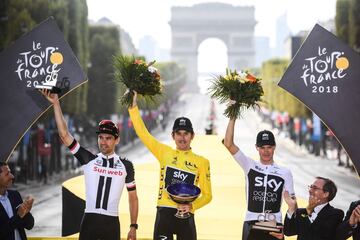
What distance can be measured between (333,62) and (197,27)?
144604 mm

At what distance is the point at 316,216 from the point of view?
708cm

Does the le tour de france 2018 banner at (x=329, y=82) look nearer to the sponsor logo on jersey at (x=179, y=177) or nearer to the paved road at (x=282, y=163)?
the paved road at (x=282, y=163)

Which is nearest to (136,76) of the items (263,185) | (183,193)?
(183,193)

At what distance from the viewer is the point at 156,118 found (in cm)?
6694

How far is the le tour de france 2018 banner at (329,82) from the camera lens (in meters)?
9.02

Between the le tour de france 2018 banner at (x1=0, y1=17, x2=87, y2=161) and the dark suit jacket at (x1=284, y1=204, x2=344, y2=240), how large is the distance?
3730 mm

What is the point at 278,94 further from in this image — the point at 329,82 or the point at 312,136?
the point at 329,82

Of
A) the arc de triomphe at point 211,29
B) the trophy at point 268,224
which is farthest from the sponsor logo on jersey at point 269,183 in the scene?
the arc de triomphe at point 211,29

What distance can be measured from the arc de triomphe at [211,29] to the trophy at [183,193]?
5648 inches

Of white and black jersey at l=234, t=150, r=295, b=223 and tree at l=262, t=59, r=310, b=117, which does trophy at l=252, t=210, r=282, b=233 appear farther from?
tree at l=262, t=59, r=310, b=117

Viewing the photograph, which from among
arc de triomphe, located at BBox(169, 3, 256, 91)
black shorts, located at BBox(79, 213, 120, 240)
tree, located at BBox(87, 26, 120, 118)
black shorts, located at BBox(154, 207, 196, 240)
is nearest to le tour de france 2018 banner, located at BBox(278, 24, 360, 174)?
black shorts, located at BBox(154, 207, 196, 240)

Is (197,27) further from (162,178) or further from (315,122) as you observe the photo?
(162,178)

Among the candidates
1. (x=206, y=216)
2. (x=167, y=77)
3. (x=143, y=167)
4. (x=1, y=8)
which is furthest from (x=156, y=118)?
(x=206, y=216)

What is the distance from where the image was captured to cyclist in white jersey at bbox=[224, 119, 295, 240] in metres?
7.43
